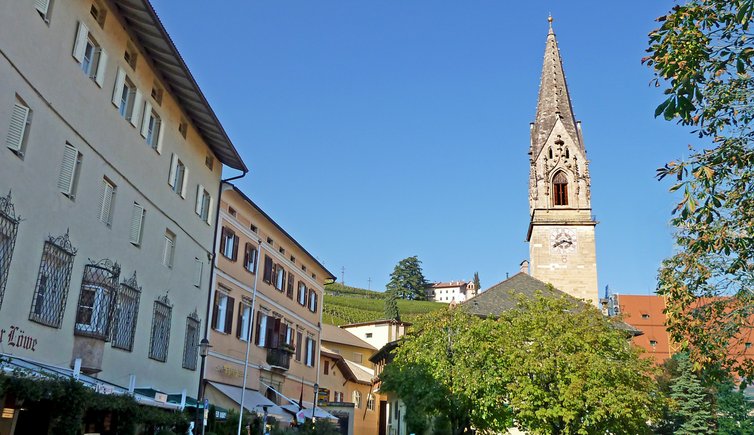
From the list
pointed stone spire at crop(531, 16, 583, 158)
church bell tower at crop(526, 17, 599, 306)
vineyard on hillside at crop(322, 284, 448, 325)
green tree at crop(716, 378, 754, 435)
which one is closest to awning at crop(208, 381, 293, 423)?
green tree at crop(716, 378, 754, 435)

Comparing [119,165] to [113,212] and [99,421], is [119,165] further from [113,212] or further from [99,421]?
[99,421]

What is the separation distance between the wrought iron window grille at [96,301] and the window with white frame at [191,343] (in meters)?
6.75

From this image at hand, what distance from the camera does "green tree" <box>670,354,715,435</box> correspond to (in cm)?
4550

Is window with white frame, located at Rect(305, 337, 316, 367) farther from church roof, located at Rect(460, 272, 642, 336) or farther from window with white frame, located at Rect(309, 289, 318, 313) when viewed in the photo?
church roof, located at Rect(460, 272, 642, 336)

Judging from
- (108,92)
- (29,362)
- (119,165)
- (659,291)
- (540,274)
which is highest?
(540,274)

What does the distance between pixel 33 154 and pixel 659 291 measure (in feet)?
46.7

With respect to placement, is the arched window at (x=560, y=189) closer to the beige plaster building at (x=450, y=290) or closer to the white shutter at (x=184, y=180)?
the white shutter at (x=184, y=180)

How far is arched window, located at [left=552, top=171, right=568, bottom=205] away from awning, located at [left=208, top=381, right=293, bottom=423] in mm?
40156

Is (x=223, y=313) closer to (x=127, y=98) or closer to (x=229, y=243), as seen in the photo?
(x=229, y=243)

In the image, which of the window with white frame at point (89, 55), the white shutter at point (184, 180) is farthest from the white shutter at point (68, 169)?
the white shutter at point (184, 180)

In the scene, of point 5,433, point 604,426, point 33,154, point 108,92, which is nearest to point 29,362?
point 5,433

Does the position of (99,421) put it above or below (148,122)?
below

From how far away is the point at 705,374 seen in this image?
16.5 metres

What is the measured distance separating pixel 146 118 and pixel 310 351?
24.6m
